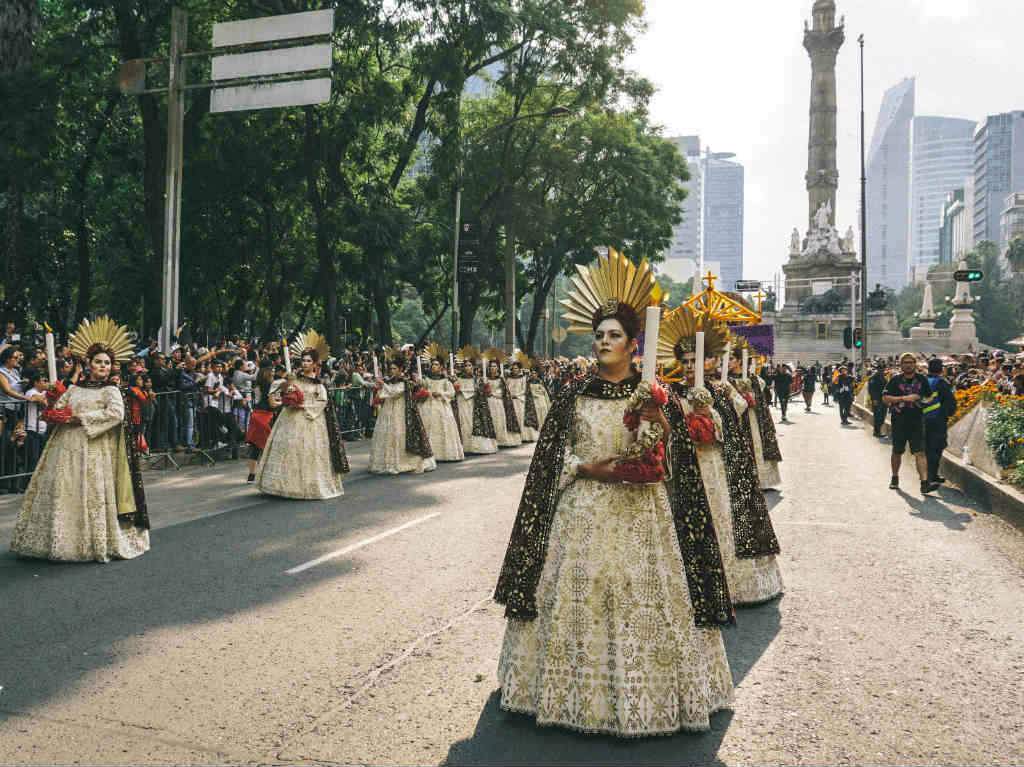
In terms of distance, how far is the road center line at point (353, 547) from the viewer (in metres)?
7.49

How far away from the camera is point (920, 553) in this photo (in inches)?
337

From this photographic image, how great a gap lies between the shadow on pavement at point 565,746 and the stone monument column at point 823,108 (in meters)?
76.2

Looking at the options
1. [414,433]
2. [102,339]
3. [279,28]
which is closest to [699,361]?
[102,339]

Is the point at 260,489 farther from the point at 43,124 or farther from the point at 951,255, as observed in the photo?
the point at 951,255

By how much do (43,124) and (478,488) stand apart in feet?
36.9

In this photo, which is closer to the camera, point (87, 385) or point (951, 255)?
point (87, 385)

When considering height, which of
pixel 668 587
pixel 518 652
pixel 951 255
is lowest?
pixel 518 652

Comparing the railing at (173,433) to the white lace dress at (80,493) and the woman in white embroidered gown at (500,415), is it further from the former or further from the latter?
the woman in white embroidered gown at (500,415)

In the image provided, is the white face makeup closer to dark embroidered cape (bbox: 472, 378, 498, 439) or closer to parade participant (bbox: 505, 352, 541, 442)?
dark embroidered cape (bbox: 472, 378, 498, 439)

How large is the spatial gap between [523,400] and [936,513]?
11.7 metres

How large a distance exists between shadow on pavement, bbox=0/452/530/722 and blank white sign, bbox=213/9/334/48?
749 cm

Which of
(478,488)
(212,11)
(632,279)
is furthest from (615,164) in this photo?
(632,279)

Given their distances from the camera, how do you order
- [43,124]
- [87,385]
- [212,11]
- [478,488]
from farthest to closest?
1. [212,11]
2. [43,124]
3. [478,488]
4. [87,385]

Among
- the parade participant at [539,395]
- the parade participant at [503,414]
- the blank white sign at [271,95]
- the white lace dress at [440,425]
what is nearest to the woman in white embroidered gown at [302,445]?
the blank white sign at [271,95]
